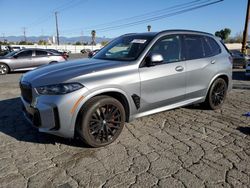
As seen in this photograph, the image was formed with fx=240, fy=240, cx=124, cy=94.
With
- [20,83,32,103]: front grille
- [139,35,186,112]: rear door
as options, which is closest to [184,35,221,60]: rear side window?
[139,35,186,112]: rear door

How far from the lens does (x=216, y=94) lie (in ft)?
18.2

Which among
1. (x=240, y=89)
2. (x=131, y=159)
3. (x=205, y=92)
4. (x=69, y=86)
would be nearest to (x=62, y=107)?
(x=69, y=86)

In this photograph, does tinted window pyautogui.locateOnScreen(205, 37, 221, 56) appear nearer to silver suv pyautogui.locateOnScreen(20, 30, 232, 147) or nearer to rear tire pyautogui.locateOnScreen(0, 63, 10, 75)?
silver suv pyautogui.locateOnScreen(20, 30, 232, 147)

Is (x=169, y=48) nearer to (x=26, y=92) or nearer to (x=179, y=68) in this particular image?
(x=179, y=68)

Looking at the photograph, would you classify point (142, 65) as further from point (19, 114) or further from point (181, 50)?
point (19, 114)

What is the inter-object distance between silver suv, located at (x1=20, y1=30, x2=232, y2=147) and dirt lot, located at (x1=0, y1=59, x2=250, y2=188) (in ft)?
1.22

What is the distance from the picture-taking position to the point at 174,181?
9.34 ft

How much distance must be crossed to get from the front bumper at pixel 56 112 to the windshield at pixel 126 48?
1.22m

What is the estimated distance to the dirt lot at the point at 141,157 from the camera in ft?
9.41

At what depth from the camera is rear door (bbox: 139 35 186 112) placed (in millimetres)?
Answer: 4051

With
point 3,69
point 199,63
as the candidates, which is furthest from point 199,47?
point 3,69

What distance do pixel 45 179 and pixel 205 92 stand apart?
3713 millimetres

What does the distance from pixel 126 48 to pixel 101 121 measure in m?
1.59

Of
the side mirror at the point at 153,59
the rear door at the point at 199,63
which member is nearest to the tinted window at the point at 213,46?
the rear door at the point at 199,63
